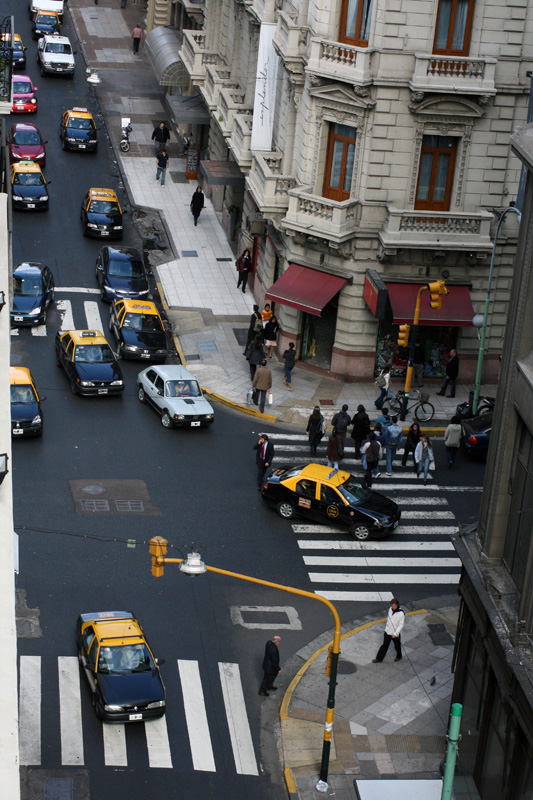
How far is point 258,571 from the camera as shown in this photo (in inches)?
1362

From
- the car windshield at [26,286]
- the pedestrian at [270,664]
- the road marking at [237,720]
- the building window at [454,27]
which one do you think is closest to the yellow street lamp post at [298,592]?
the road marking at [237,720]

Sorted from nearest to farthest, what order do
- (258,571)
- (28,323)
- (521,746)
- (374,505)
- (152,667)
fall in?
1. (521,746)
2. (152,667)
3. (258,571)
4. (374,505)
5. (28,323)

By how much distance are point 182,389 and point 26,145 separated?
26.3 metres

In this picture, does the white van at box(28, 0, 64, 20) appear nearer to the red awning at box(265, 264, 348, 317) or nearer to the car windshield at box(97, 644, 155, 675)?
the red awning at box(265, 264, 348, 317)

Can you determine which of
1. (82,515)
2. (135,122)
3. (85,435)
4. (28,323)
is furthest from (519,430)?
(135,122)

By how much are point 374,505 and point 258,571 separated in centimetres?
426

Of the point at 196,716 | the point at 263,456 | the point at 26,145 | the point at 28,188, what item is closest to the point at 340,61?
the point at 263,456

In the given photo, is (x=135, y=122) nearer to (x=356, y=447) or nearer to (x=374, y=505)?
(x=356, y=447)

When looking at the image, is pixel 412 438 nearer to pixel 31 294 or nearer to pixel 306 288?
pixel 306 288

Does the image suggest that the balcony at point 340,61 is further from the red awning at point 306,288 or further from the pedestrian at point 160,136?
the pedestrian at point 160,136

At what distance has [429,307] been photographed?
4484cm

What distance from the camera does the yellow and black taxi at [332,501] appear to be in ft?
120

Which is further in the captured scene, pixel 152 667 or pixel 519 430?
pixel 152 667

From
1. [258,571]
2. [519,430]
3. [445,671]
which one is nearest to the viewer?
[519,430]
